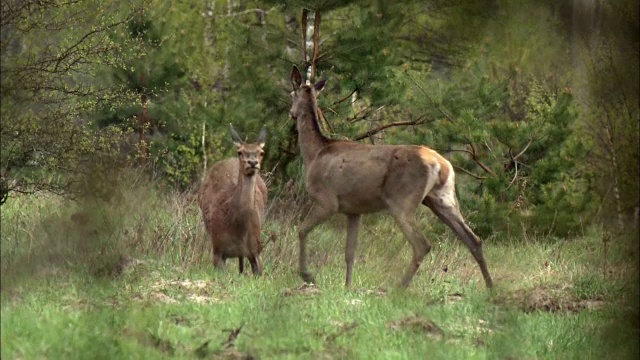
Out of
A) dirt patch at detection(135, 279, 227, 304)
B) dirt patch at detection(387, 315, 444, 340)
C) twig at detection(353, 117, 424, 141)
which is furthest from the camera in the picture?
twig at detection(353, 117, 424, 141)

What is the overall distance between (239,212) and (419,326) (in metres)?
3.91

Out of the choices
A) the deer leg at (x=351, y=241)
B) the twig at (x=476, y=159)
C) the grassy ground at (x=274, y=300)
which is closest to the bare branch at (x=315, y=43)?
the twig at (x=476, y=159)

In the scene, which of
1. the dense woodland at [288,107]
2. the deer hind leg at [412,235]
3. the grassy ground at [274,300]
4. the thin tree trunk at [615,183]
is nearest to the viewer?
the thin tree trunk at [615,183]

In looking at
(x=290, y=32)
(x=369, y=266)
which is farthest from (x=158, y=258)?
(x=290, y=32)

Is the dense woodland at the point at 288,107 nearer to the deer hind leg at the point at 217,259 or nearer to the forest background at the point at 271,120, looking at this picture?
the forest background at the point at 271,120

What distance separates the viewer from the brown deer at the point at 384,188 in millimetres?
10750

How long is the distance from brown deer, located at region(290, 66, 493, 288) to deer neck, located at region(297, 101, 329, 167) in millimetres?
250

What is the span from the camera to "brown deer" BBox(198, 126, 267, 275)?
10.9m

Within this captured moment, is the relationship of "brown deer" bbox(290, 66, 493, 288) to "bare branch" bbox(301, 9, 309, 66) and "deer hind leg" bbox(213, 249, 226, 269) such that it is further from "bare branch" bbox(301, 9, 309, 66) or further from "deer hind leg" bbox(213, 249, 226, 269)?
"bare branch" bbox(301, 9, 309, 66)

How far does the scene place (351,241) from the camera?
11.1 m

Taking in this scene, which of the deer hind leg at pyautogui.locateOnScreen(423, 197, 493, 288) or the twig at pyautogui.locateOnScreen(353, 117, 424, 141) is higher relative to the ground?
the deer hind leg at pyautogui.locateOnScreen(423, 197, 493, 288)

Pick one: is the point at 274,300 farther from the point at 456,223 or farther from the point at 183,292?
the point at 456,223

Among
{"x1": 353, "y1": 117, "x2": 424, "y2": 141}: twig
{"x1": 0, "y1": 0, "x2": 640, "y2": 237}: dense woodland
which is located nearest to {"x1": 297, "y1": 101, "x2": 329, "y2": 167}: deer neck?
{"x1": 0, "y1": 0, "x2": 640, "y2": 237}: dense woodland

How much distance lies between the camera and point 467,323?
807 centimetres
